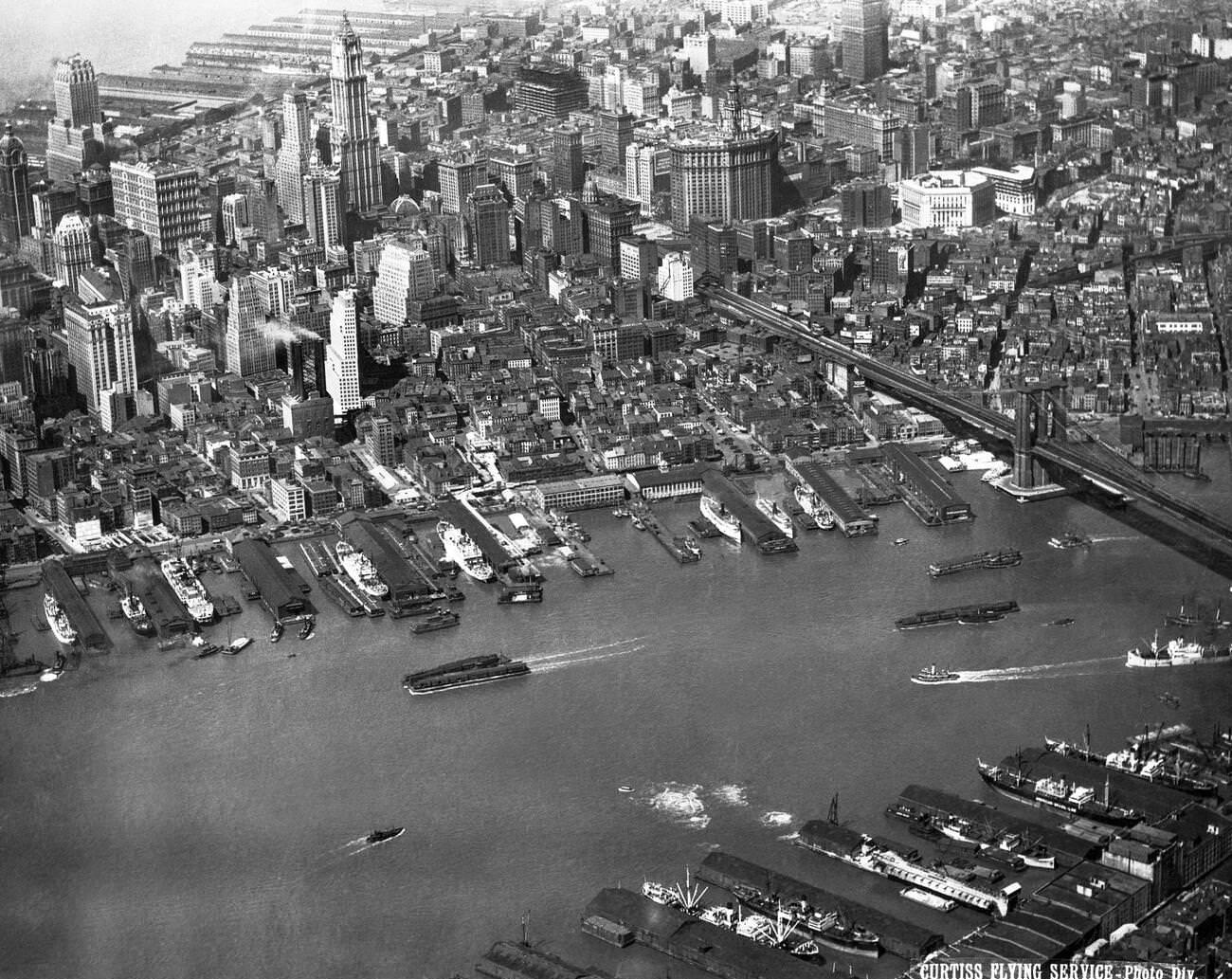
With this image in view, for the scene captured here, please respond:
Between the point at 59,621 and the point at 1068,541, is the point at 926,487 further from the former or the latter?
the point at 59,621

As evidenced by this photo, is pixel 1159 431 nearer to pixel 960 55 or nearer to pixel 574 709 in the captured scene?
pixel 574 709

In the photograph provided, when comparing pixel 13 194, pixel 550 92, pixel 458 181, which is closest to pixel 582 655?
pixel 13 194

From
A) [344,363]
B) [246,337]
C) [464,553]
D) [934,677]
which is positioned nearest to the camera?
[934,677]

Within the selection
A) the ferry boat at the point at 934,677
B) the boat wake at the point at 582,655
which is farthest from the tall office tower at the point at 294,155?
the ferry boat at the point at 934,677

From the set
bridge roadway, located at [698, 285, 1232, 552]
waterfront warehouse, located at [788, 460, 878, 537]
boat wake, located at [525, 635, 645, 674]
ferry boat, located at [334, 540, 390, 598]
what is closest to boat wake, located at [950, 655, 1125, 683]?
boat wake, located at [525, 635, 645, 674]

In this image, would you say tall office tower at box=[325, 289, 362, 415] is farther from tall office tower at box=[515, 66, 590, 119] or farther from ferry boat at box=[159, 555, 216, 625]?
tall office tower at box=[515, 66, 590, 119]

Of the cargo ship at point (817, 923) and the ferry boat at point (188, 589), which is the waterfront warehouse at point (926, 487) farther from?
the cargo ship at point (817, 923)
